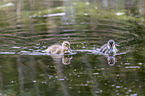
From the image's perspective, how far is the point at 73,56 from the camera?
23.4 feet

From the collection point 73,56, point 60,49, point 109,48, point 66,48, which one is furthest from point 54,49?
point 109,48

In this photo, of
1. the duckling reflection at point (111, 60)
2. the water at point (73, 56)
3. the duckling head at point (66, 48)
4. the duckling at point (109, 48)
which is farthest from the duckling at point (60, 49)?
the duckling reflection at point (111, 60)

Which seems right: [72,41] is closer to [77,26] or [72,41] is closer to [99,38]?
[99,38]

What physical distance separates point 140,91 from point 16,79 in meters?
2.24

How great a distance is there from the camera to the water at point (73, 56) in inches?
197

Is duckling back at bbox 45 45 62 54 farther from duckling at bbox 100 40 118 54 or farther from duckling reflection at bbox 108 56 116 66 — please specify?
duckling reflection at bbox 108 56 116 66

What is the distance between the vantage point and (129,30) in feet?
31.2

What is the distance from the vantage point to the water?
500 cm

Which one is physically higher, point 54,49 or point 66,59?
point 54,49

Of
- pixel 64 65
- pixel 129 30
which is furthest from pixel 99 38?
pixel 64 65

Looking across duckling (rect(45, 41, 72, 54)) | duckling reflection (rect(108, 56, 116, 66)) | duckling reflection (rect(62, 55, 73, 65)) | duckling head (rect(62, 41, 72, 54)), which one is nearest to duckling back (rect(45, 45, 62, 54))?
duckling (rect(45, 41, 72, 54))

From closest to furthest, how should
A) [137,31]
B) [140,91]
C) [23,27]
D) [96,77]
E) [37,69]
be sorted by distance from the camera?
1. [140,91]
2. [96,77]
3. [37,69]
4. [137,31]
5. [23,27]

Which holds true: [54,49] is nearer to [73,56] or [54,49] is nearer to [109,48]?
[73,56]

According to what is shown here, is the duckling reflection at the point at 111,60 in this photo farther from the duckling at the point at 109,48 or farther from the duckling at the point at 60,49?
the duckling at the point at 60,49
